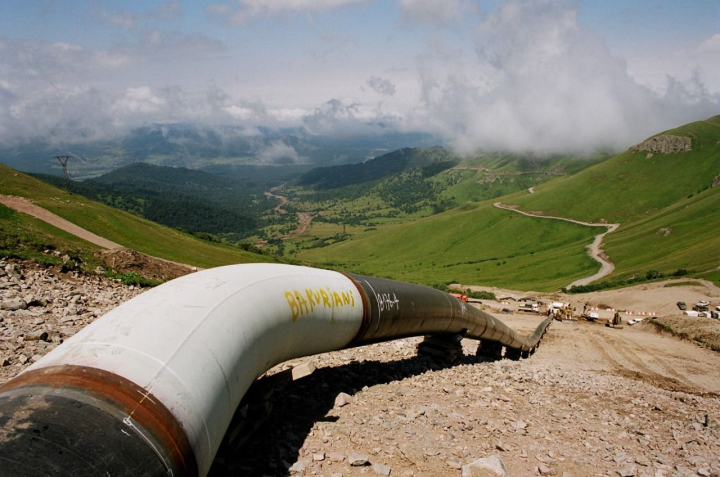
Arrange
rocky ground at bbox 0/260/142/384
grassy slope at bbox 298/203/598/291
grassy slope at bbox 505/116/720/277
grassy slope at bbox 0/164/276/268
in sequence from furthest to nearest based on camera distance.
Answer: grassy slope at bbox 298/203/598/291 → grassy slope at bbox 505/116/720/277 → grassy slope at bbox 0/164/276/268 → rocky ground at bbox 0/260/142/384

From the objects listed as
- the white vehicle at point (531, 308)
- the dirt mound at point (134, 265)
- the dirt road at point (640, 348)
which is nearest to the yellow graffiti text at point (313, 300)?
the dirt mound at point (134, 265)

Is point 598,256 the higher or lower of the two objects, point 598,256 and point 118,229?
the lower

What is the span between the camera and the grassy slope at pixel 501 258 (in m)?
119

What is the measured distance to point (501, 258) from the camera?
160875 mm

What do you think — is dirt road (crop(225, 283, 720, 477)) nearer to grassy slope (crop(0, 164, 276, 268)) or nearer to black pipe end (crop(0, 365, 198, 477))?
black pipe end (crop(0, 365, 198, 477))

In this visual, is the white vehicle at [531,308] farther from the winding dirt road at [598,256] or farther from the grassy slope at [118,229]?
the grassy slope at [118,229]

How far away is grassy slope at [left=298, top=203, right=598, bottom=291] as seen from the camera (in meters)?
119

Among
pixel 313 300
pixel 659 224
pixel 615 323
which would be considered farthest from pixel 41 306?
pixel 659 224

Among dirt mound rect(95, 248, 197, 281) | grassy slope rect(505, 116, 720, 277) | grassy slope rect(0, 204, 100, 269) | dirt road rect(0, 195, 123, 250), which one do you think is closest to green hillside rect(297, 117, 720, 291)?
grassy slope rect(505, 116, 720, 277)

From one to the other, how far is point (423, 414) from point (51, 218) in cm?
5853

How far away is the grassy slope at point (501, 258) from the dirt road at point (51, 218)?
88.7 m

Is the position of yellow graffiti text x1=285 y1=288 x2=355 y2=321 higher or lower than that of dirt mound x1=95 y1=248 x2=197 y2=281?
higher

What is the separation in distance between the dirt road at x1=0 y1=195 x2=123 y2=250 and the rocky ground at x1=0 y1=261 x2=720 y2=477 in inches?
1242

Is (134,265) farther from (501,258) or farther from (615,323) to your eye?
(501,258)
